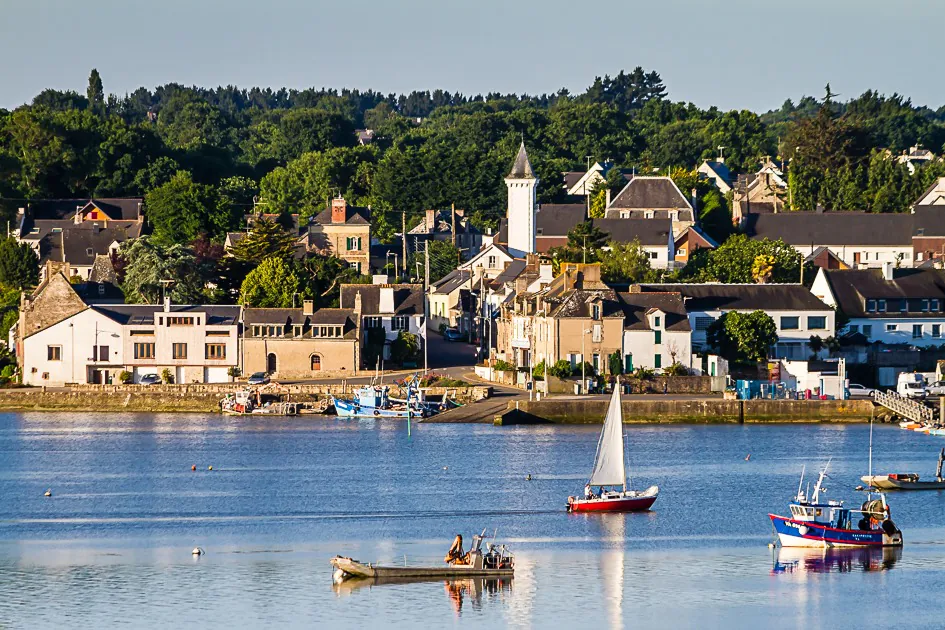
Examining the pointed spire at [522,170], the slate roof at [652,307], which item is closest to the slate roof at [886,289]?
the slate roof at [652,307]

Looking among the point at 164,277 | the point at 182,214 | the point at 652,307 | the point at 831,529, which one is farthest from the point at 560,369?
the point at 182,214

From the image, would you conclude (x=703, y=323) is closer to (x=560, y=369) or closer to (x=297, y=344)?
(x=560, y=369)

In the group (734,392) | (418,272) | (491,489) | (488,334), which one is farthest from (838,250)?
(491,489)

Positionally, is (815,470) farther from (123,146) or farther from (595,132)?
(595,132)

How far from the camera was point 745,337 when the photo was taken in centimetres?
8481

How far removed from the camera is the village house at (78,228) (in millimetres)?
116812

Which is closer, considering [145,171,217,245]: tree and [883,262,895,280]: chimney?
[883,262,895,280]: chimney

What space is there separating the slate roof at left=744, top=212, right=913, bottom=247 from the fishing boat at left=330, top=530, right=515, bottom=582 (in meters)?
83.9

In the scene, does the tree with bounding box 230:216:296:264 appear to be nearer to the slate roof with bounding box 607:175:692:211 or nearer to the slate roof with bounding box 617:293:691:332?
the slate roof with bounding box 617:293:691:332

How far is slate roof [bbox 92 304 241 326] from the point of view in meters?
88.8

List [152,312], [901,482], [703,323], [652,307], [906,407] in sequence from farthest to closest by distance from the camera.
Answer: [152,312] → [703,323] → [652,307] → [906,407] → [901,482]

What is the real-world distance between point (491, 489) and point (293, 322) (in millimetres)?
30089

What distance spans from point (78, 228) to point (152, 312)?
34.1m

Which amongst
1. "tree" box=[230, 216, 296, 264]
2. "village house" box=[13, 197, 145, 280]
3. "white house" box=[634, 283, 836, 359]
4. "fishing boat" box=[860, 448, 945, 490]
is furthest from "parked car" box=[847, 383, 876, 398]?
"village house" box=[13, 197, 145, 280]
